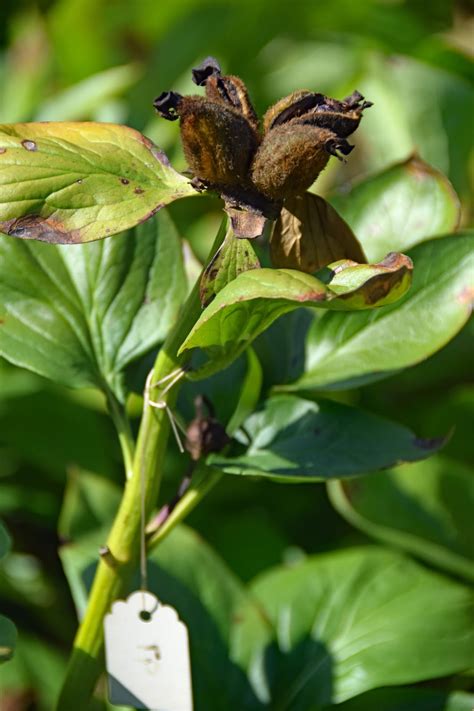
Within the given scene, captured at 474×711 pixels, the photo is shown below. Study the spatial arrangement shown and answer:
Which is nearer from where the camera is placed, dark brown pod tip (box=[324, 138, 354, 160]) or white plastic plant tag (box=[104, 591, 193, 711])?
dark brown pod tip (box=[324, 138, 354, 160])

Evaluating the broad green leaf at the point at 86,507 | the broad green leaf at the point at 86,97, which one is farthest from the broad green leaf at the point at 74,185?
the broad green leaf at the point at 86,97

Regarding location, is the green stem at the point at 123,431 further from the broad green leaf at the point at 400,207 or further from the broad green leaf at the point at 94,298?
the broad green leaf at the point at 400,207

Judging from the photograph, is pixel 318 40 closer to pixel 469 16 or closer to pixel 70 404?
pixel 469 16

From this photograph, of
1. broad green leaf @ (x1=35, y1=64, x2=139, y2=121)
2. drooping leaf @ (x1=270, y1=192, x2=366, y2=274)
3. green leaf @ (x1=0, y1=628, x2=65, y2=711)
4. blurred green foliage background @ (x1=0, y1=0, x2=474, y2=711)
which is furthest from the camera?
broad green leaf @ (x1=35, y1=64, x2=139, y2=121)

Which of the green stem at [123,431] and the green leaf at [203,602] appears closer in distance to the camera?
the green stem at [123,431]

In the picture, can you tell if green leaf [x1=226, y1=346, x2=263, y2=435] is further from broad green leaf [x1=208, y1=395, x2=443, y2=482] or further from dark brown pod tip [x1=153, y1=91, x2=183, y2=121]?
dark brown pod tip [x1=153, y1=91, x2=183, y2=121]

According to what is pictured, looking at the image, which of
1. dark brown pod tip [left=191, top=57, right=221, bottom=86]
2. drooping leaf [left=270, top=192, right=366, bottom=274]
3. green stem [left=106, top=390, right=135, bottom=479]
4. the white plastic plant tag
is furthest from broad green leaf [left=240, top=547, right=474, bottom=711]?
dark brown pod tip [left=191, top=57, right=221, bottom=86]

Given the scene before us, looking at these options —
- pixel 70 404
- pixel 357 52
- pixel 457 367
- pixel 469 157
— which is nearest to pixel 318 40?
pixel 357 52
